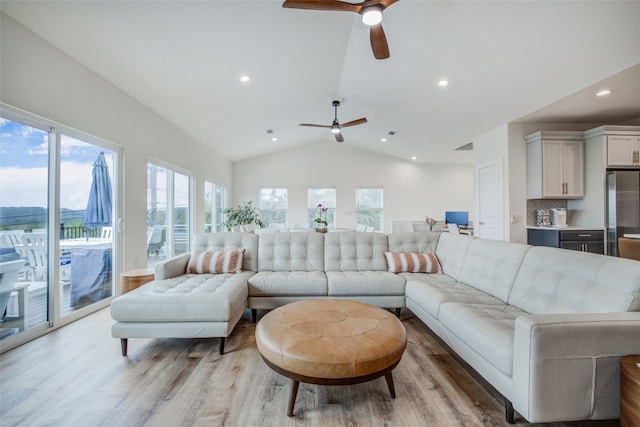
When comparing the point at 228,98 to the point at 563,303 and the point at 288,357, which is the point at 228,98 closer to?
the point at 288,357

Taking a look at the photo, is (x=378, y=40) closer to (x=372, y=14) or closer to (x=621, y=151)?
(x=372, y=14)

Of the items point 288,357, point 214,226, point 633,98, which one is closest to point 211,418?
point 288,357

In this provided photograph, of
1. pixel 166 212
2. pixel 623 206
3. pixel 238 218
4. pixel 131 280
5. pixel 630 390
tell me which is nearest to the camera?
pixel 630 390

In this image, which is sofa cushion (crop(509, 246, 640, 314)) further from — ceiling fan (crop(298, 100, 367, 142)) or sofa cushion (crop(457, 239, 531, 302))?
ceiling fan (crop(298, 100, 367, 142))

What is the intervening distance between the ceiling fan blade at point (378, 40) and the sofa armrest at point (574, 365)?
227 centimetres

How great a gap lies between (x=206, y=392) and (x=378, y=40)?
2937 millimetres

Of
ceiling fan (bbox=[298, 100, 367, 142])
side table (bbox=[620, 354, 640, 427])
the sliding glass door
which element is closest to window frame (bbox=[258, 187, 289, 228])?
ceiling fan (bbox=[298, 100, 367, 142])

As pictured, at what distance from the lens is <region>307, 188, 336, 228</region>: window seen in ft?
27.8

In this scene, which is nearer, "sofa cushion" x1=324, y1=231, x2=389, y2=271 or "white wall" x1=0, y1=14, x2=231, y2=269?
"white wall" x1=0, y1=14, x2=231, y2=269

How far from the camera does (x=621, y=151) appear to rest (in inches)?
159

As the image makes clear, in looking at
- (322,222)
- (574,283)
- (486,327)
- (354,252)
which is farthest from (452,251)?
(322,222)

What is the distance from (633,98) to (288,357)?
5.24 metres

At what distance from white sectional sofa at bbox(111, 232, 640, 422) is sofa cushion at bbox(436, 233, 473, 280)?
0.01 meters

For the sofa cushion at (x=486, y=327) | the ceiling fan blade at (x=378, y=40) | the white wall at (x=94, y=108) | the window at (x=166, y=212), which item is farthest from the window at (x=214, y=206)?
the sofa cushion at (x=486, y=327)
